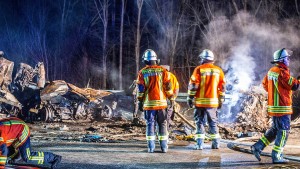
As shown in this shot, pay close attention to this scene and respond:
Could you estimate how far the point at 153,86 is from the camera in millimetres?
7473

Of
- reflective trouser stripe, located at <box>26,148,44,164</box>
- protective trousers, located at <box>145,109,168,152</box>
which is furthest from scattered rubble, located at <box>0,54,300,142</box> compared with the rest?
reflective trouser stripe, located at <box>26,148,44,164</box>

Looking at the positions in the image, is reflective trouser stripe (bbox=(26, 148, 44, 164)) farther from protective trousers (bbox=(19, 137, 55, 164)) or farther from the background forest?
the background forest

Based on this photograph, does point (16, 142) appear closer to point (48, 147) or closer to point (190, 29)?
point (48, 147)

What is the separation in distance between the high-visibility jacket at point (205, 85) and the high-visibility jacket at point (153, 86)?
554mm

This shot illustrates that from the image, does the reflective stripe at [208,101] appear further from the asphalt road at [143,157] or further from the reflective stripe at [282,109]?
the reflective stripe at [282,109]

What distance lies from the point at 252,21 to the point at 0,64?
1842 cm

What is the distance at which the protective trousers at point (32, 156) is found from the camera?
5301 mm

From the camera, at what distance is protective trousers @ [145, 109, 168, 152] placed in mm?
7398

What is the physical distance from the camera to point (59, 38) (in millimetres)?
40594

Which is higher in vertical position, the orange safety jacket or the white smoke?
the white smoke

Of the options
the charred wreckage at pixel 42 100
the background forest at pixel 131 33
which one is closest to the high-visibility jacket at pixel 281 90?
the charred wreckage at pixel 42 100

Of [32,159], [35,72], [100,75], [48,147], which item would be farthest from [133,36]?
[32,159]

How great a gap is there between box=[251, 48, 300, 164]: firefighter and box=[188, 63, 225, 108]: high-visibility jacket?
1.57m

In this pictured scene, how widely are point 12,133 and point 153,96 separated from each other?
3.17m
